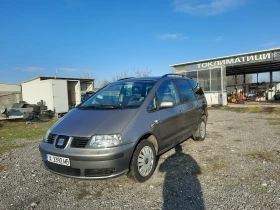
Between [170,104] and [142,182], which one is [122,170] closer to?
[142,182]

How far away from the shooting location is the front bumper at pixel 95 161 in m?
2.92

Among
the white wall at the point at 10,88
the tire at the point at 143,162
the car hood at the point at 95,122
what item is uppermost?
the white wall at the point at 10,88

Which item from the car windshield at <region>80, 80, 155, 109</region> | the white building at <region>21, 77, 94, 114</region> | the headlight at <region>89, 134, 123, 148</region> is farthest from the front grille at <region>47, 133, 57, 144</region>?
the white building at <region>21, 77, 94, 114</region>

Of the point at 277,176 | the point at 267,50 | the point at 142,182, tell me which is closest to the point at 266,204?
the point at 277,176

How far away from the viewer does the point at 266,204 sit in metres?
2.73

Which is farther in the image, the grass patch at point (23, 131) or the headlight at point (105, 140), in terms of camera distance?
the grass patch at point (23, 131)

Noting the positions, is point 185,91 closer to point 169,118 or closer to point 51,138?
point 169,118

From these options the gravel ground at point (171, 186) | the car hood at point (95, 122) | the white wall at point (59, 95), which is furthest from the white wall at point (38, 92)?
the car hood at point (95, 122)

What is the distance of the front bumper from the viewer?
9.57ft

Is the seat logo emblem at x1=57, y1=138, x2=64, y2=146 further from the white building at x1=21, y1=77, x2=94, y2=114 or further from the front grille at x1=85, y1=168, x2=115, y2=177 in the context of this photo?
the white building at x1=21, y1=77, x2=94, y2=114

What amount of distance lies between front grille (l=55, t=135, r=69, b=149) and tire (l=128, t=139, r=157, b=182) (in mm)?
1023

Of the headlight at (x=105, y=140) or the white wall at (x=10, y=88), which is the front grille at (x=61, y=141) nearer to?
the headlight at (x=105, y=140)

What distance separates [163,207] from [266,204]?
132 centimetres

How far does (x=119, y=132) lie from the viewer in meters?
3.07
